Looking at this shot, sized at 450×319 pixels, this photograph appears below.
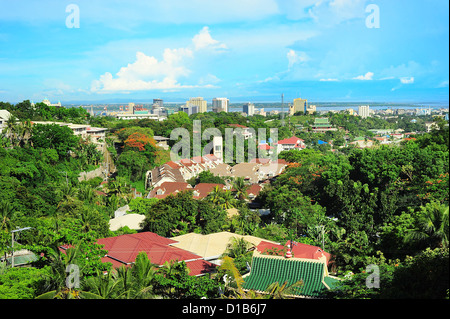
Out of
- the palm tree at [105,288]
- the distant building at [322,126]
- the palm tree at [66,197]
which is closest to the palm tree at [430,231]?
the palm tree at [105,288]

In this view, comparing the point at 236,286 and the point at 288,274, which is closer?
the point at 236,286

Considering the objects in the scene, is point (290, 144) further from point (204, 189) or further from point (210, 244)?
point (210, 244)

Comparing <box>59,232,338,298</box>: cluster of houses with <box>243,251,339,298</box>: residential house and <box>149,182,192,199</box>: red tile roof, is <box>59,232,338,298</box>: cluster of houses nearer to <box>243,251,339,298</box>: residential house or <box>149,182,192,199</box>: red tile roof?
<box>243,251,339,298</box>: residential house

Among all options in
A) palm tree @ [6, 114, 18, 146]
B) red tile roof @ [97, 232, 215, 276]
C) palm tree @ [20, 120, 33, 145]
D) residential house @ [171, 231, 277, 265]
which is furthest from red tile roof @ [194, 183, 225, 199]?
palm tree @ [6, 114, 18, 146]

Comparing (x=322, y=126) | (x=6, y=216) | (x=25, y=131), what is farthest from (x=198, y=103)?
(x=6, y=216)

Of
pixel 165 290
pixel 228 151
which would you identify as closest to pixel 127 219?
pixel 165 290
